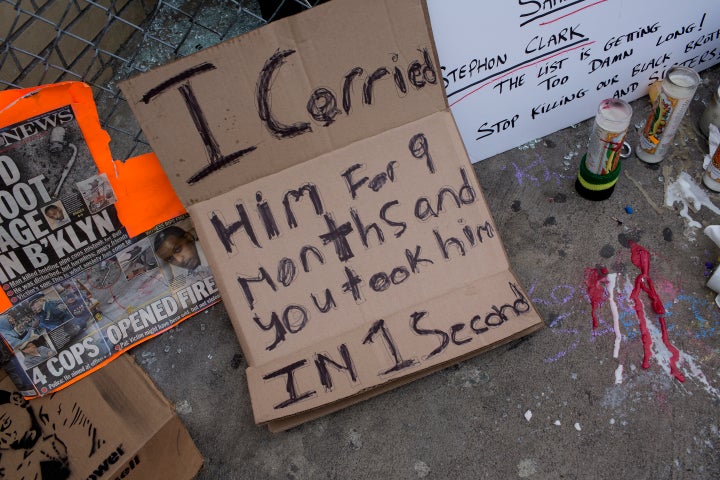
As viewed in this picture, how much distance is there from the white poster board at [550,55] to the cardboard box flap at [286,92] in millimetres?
152

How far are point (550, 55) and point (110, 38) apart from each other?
1.73 metres

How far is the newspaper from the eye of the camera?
1.55 meters

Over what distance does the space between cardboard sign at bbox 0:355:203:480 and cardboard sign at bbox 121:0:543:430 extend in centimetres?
27

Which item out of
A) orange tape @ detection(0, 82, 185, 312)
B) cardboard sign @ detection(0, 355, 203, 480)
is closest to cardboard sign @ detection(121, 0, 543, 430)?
orange tape @ detection(0, 82, 185, 312)

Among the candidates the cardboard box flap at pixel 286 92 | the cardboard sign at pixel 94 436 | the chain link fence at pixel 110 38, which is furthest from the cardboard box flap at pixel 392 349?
the chain link fence at pixel 110 38

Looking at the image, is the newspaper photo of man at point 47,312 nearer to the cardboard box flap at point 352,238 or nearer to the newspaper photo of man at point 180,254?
the newspaper photo of man at point 180,254

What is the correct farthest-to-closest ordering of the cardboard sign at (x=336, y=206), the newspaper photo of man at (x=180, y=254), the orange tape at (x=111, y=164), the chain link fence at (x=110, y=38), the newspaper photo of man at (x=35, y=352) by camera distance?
the chain link fence at (x=110, y=38)
the newspaper photo of man at (x=180, y=254)
the newspaper photo of man at (x=35, y=352)
the cardboard sign at (x=336, y=206)
the orange tape at (x=111, y=164)

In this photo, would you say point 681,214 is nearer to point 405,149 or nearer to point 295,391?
point 405,149

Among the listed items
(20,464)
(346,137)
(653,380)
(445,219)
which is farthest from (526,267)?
(20,464)

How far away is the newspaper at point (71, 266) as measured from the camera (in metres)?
1.55

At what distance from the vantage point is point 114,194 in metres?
1.67

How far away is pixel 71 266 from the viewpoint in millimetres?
1703

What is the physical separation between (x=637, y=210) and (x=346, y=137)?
0.99 meters

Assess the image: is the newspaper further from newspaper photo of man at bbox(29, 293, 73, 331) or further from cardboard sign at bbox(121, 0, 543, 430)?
cardboard sign at bbox(121, 0, 543, 430)
